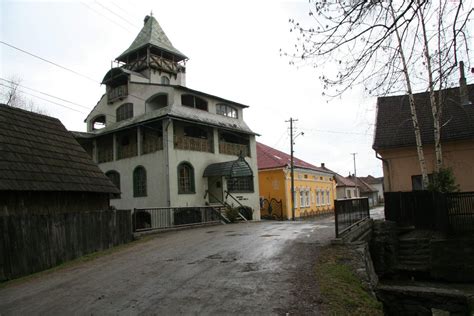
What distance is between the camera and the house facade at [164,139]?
26.9m

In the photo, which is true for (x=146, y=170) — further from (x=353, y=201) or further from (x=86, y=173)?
(x=353, y=201)

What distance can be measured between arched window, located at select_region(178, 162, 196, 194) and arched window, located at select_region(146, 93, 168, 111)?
5408 mm

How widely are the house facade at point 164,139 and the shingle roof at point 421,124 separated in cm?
999

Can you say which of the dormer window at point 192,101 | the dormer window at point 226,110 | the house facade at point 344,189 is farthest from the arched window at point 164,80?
the house facade at point 344,189

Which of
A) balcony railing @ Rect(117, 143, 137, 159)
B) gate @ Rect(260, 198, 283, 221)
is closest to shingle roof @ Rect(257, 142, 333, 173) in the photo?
gate @ Rect(260, 198, 283, 221)

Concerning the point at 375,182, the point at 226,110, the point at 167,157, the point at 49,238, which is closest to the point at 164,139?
the point at 167,157

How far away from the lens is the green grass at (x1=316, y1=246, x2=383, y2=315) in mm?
6061

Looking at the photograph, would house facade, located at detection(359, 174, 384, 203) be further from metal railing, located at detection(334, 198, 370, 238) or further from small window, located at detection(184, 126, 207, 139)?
metal railing, located at detection(334, 198, 370, 238)

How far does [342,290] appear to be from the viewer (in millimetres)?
6938

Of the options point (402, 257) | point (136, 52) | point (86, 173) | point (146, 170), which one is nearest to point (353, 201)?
point (402, 257)

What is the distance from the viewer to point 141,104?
30266mm

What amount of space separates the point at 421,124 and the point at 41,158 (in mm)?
20463

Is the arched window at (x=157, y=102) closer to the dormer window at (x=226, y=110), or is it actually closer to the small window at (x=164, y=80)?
the dormer window at (x=226, y=110)

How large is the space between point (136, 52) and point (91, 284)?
30557mm
